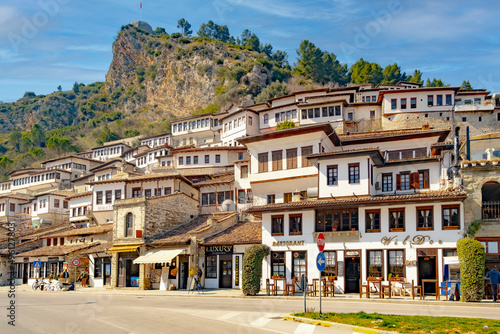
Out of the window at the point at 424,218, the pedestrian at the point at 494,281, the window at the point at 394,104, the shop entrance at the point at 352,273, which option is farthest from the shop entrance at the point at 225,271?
the window at the point at 394,104

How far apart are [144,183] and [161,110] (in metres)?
109

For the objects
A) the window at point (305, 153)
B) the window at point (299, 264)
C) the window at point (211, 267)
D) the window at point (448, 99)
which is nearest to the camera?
the window at point (299, 264)

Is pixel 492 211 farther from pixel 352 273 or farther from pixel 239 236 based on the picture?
pixel 239 236

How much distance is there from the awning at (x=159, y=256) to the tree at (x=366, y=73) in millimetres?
92069

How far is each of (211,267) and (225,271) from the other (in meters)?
1.28

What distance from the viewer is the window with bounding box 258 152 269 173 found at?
147 feet

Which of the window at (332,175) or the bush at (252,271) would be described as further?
the window at (332,175)

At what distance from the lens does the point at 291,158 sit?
43.2 m

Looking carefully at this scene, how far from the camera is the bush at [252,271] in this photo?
3241cm

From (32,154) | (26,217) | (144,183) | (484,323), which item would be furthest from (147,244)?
(32,154)

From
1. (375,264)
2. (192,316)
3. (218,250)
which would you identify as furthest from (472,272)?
(218,250)

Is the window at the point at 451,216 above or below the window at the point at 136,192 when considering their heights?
below

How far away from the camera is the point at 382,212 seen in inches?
1299

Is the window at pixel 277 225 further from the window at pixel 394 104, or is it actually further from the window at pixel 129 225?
the window at pixel 394 104
